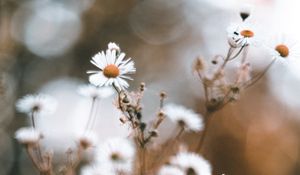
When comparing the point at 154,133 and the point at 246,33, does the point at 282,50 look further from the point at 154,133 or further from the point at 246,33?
the point at 154,133

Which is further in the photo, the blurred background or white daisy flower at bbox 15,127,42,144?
the blurred background

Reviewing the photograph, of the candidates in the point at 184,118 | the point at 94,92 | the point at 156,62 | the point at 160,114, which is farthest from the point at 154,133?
the point at 156,62

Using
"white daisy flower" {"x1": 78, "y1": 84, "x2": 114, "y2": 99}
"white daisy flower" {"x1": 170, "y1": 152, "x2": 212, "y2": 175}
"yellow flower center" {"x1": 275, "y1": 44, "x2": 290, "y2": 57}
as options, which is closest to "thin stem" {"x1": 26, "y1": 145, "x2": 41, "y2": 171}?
"white daisy flower" {"x1": 78, "y1": 84, "x2": 114, "y2": 99}

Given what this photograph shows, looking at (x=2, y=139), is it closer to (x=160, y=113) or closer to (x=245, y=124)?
(x=245, y=124)

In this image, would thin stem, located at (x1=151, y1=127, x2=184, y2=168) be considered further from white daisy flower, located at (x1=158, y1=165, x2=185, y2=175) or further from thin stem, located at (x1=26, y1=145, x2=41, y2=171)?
thin stem, located at (x1=26, y1=145, x2=41, y2=171)

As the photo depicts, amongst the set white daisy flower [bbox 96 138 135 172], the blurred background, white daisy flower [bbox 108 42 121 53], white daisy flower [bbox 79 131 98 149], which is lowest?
white daisy flower [bbox 96 138 135 172]

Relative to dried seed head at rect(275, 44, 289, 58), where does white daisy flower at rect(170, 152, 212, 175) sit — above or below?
below
